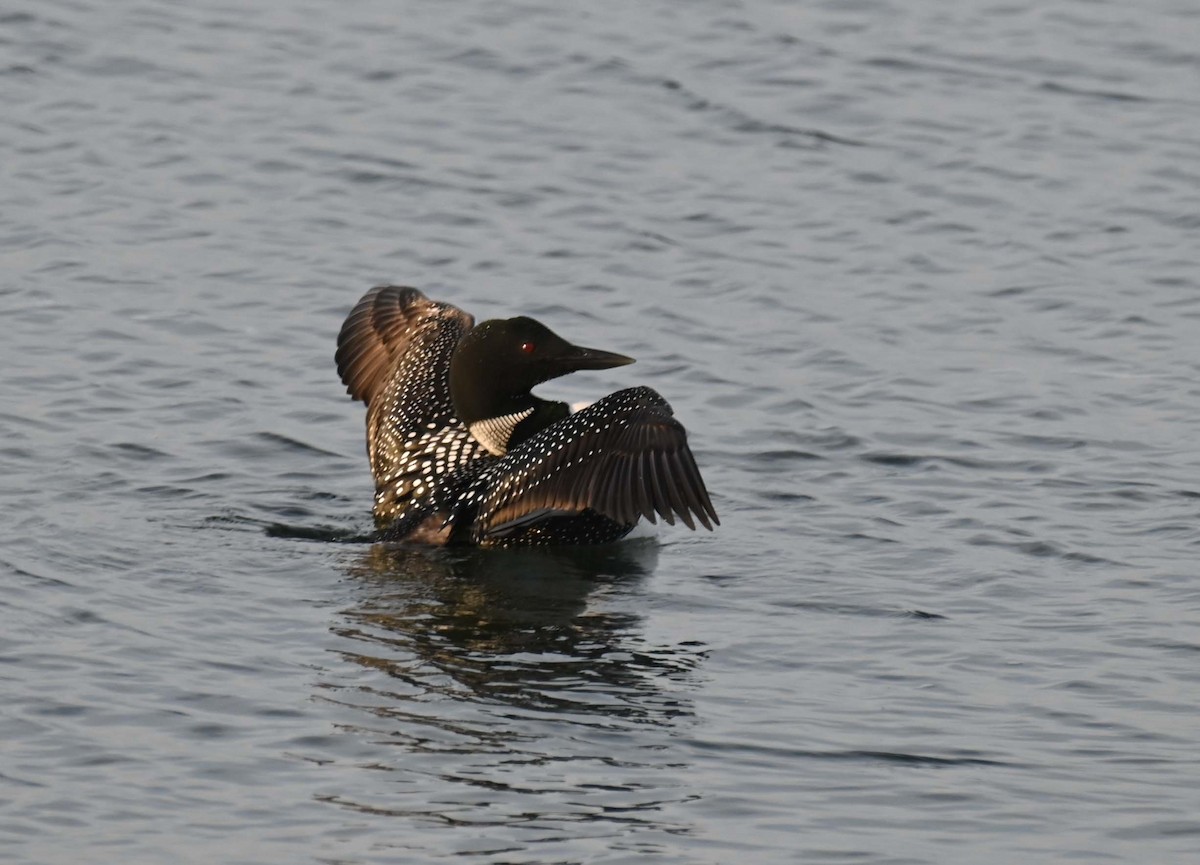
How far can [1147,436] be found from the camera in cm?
864

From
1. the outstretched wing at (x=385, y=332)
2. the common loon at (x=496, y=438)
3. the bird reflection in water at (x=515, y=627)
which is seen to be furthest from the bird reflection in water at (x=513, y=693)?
the outstretched wing at (x=385, y=332)

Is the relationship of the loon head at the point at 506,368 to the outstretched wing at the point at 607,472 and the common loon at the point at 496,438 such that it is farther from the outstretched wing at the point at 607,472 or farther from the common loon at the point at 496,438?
the outstretched wing at the point at 607,472

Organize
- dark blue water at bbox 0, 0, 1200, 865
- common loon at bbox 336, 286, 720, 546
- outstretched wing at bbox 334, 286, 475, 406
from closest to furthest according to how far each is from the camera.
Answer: dark blue water at bbox 0, 0, 1200, 865, common loon at bbox 336, 286, 720, 546, outstretched wing at bbox 334, 286, 475, 406

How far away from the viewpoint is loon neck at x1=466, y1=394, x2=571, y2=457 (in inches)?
310

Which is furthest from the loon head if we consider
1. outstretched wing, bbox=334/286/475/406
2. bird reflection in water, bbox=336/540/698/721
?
outstretched wing, bbox=334/286/475/406

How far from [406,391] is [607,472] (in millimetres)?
1437

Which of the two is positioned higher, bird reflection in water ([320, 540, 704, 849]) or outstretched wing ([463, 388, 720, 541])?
outstretched wing ([463, 388, 720, 541])

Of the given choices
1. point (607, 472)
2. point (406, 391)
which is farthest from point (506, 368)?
point (607, 472)

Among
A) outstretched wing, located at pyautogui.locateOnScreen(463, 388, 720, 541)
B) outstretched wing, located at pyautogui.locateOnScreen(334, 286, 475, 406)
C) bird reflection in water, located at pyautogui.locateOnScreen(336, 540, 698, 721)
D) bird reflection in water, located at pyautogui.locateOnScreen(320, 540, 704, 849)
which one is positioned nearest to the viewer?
bird reflection in water, located at pyautogui.locateOnScreen(320, 540, 704, 849)

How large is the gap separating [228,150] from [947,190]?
3.94 meters

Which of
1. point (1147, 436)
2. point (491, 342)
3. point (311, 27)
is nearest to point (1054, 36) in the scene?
point (311, 27)

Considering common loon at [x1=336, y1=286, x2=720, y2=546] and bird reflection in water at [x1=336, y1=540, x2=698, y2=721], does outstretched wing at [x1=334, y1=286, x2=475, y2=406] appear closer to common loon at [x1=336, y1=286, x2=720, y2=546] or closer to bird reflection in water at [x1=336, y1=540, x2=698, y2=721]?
common loon at [x1=336, y1=286, x2=720, y2=546]

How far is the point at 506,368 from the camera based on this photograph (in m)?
7.80

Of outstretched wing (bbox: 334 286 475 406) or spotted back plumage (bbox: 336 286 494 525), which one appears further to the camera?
outstretched wing (bbox: 334 286 475 406)
